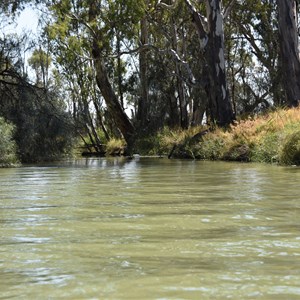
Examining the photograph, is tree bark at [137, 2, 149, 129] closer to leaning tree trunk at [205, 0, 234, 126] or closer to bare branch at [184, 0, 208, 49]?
bare branch at [184, 0, 208, 49]

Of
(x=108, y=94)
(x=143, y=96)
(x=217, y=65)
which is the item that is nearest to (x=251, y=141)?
(x=217, y=65)

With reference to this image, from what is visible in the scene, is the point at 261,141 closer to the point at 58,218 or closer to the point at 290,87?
the point at 290,87

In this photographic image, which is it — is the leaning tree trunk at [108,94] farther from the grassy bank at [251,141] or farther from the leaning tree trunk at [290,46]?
the leaning tree trunk at [290,46]

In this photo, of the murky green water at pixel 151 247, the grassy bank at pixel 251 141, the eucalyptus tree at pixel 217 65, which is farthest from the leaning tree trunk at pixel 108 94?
the murky green water at pixel 151 247

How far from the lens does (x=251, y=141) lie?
17.1 meters

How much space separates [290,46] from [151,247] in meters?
20.0

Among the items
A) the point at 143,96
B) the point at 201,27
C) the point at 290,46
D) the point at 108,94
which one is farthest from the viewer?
the point at 143,96

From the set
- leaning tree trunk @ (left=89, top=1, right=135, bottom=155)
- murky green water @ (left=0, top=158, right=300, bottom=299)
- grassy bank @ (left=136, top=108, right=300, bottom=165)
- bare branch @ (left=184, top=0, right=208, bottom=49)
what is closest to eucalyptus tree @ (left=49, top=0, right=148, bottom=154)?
leaning tree trunk @ (left=89, top=1, right=135, bottom=155)

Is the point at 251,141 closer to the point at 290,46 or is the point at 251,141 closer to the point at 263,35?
the point at 290,46

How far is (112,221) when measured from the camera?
4395 millimetres

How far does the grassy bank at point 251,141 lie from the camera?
13.6 meters

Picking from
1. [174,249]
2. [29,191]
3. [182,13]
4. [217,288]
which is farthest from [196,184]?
[182,13]

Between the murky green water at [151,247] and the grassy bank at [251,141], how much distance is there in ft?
25.1

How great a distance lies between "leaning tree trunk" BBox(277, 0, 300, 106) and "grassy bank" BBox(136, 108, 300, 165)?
2.65 metres
